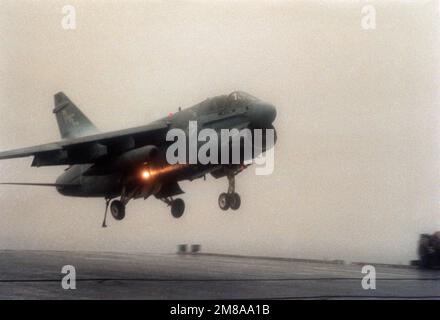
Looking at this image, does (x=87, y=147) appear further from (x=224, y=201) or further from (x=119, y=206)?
(x=224, y=201)

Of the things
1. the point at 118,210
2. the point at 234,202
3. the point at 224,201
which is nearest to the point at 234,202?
the point at 234,202

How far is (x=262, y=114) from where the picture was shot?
21.6 meters

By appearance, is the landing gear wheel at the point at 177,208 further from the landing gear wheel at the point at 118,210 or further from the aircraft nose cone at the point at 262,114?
the aircraft nose cone at the point at 262,114

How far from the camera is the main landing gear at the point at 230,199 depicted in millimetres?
22953

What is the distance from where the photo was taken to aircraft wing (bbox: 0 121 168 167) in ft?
79.0

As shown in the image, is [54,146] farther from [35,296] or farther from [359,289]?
[359,289]

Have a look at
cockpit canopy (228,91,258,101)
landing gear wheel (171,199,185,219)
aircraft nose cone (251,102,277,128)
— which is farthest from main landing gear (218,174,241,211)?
landing gear wheel (171,199,185,219)

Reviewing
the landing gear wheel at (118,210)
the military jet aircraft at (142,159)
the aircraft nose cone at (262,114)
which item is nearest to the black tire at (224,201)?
the military jet aircraft at (142,159)

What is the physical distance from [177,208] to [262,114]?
7.86 meters

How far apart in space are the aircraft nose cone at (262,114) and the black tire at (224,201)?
134 inches

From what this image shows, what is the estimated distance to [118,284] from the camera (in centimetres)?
1625

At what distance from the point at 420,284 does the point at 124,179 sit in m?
12.5
